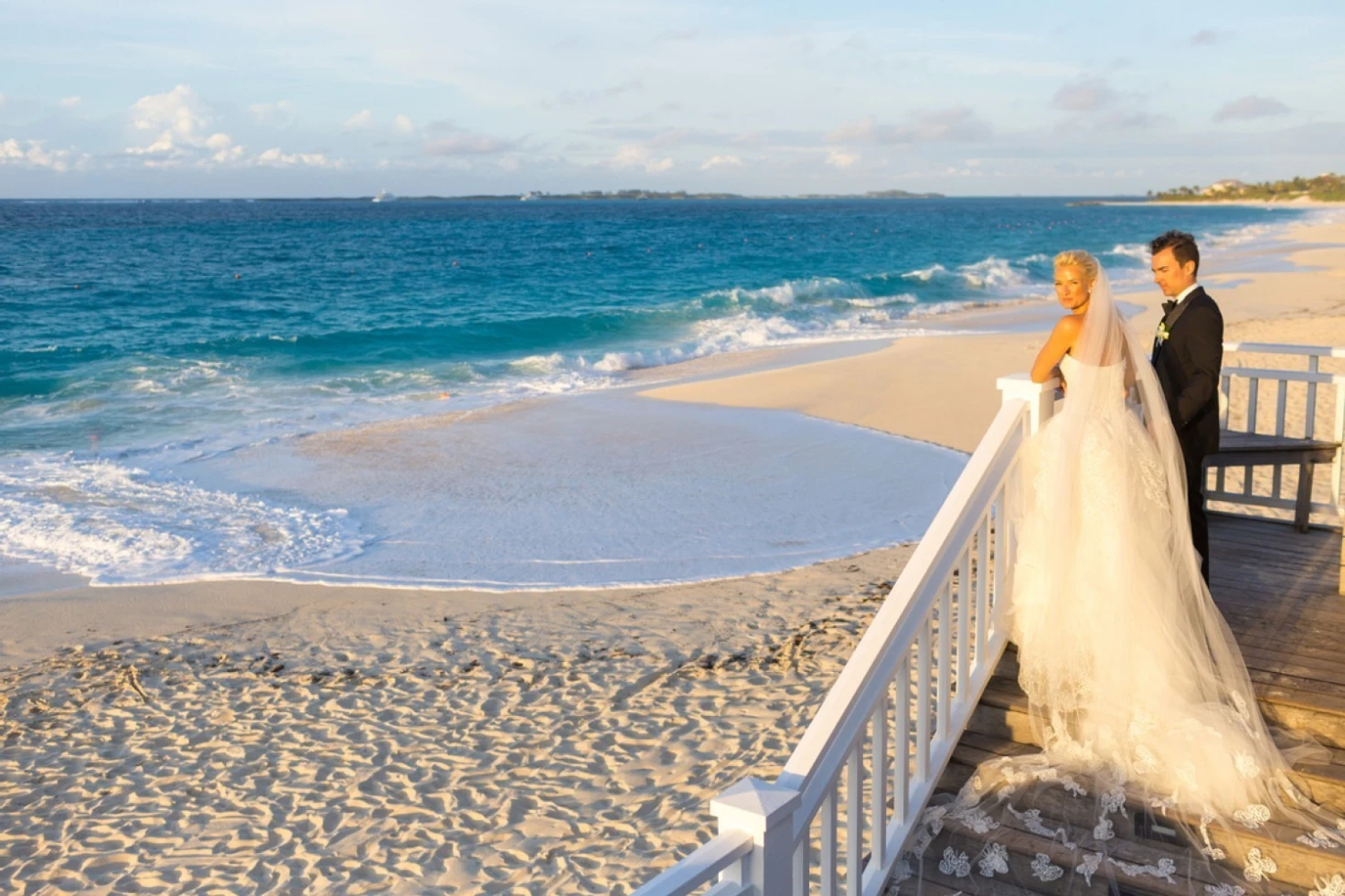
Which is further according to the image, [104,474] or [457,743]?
[104,474]

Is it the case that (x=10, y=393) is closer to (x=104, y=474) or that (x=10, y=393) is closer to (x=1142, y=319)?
(x=104, y=474)

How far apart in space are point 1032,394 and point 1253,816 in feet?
5.94

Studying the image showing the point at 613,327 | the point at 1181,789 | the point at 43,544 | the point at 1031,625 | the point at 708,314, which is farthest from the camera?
the point at 708,314

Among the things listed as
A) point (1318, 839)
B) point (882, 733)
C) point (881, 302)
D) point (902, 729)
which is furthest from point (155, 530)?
point (881, 302)

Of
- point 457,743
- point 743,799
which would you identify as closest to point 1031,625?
point 743,799

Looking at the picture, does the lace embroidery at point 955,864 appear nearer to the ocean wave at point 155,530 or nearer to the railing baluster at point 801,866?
the railing baluster at point 801,866

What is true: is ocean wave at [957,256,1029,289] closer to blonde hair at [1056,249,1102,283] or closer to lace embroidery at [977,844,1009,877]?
blonde hair at [1056,249,1102,283]

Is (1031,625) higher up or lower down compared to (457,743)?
higher up

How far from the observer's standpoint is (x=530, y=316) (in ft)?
105

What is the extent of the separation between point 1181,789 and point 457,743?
3805mm

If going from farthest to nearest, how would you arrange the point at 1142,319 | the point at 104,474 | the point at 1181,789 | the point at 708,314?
the point at 708,314 < the point at 1142,319 < the point at 104,474 < the point at 1181,789

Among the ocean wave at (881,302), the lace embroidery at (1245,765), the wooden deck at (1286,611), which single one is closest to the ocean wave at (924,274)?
the ocean wave at (881,302)

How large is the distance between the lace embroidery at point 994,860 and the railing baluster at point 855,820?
45 cm

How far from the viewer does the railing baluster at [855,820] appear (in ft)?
11.3
